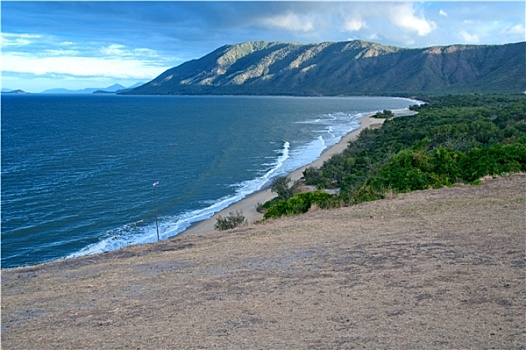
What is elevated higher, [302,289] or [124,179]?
[302,289]

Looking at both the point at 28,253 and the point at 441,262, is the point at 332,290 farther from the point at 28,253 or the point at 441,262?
the point at 28,253

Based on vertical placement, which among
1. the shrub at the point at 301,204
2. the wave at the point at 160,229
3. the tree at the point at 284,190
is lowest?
the wave at the point at 160,229

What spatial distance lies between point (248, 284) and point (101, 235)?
16.6 metres

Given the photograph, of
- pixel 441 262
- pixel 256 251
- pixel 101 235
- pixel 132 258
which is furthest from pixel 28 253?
pixel 441 262

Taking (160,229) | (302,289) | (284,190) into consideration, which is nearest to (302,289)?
(302,289)

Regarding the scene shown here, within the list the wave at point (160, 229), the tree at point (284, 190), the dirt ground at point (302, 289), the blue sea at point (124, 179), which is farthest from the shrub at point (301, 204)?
the tree at point (284, 190)

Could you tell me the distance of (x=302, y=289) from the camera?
7637 millimetres

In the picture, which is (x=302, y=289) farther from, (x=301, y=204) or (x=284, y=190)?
(x=284, y=190)

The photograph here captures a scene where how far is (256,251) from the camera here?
33.2 ft

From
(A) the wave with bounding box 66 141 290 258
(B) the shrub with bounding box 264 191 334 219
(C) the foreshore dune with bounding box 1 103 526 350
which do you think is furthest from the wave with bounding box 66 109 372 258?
(C) the foreshore dune with bounding box 1 103 526 350

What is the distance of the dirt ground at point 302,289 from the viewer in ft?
19.8

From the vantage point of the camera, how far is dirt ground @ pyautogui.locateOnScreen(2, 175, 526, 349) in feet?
19.8

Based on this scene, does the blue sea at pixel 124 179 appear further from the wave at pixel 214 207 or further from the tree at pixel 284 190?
the tree at pixel 284 190

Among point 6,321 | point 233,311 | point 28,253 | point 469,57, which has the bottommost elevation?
point 28,253
